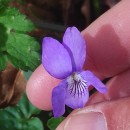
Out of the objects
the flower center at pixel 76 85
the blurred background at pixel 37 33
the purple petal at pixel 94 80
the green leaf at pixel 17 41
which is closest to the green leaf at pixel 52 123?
the blurred background at pixel 37 33

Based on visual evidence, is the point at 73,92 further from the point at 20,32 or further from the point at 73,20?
the point at 73,20

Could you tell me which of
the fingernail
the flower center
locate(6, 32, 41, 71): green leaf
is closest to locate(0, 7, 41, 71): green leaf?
locate(6, 32, 41, 71): green leaf

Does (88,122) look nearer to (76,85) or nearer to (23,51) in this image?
(76,85)

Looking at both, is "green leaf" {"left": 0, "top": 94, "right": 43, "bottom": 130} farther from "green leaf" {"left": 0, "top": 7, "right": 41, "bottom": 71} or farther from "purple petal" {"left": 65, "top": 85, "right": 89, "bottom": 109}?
"purple petal" {"left": 65, "top": 85, "right": 89, "bottom": 109}

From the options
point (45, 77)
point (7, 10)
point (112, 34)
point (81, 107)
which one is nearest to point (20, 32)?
point (7, 10)

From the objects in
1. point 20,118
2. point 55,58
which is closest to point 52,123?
point 20,118
